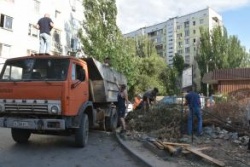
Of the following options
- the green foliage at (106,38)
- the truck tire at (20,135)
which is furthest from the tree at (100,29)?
the truck tire at (20,135)

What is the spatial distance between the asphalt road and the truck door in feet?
3.67

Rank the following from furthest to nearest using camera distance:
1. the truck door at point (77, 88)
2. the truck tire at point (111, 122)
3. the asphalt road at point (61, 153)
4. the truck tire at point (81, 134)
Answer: the truck tire at point (111, 122), the truck tire at point (81, 134), the truck door at point (77, 88), the asphalt road at point (61, 153)

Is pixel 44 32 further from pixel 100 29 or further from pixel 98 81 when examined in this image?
pixel 100 29

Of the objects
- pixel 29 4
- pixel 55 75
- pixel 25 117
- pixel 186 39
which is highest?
pixel 186 39

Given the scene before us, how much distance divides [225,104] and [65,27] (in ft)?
103

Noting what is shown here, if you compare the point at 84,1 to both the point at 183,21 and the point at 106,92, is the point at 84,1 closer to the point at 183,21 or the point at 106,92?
the point at 106,92

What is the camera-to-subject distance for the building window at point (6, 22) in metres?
33.8

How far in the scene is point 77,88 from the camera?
10.6 metres

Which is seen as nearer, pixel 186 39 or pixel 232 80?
pixel 232 80

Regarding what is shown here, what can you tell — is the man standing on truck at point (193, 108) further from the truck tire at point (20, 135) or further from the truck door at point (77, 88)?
the truck tire at point (20, 135)

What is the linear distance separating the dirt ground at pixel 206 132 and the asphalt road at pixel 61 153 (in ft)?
4.04

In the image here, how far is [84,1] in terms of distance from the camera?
147 feet

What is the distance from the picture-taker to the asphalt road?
8805 mm

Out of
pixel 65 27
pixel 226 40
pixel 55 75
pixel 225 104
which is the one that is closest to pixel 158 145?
pixel 55 75
